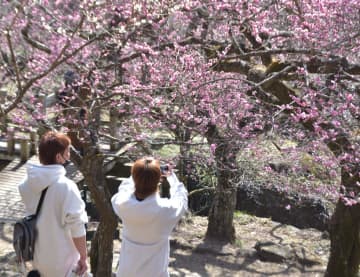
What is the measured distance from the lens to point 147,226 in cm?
294

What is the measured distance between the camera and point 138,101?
17.4 ft

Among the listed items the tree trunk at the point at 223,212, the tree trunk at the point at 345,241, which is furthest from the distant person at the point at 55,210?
the tree trunk at the point at 223,212

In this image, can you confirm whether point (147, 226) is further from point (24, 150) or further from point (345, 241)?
point (24, 150)

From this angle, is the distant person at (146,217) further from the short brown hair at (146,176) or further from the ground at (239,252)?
the ground at (239,252)

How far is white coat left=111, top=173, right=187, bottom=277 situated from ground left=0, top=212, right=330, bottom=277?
3.40 m

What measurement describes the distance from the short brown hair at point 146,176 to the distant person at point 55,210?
372 millimetres

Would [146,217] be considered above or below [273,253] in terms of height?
above

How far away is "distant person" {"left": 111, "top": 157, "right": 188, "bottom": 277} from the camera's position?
2852 mm

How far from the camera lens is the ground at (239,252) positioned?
24.5 feet

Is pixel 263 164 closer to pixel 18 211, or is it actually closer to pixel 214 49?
pixel 214 49

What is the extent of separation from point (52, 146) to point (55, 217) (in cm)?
41

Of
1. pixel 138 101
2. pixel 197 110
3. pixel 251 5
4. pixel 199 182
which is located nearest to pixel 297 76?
pixel 251 5

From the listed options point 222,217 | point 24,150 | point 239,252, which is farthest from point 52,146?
point 24,150

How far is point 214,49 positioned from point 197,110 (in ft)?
2.20
